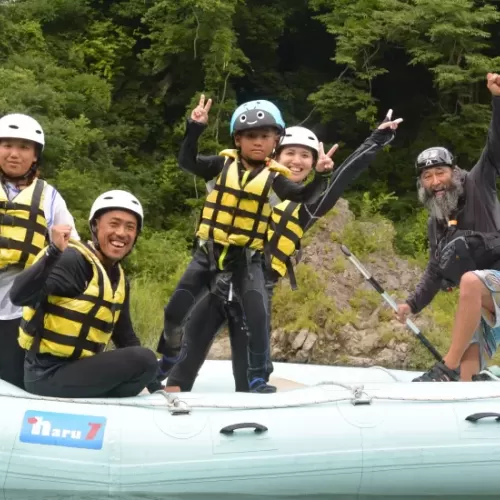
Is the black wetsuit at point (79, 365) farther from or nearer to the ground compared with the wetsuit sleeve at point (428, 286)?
nearer to the ground

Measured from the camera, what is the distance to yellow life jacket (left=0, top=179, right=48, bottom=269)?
4.21 metres

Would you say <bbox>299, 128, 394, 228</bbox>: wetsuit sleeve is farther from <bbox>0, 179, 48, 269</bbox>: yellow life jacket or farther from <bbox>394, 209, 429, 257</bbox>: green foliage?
<bbox>394, 209, 429, 257</bbox>: green foliage

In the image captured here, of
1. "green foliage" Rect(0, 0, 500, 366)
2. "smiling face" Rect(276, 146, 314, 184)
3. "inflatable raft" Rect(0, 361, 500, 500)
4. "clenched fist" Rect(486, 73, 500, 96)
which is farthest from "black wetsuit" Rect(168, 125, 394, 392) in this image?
"green foliage" Rect(0, 0, 500, 366)

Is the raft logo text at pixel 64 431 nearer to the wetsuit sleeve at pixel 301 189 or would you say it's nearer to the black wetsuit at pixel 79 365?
the black wetsuit at pixel 79 365

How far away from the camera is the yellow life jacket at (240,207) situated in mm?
4316

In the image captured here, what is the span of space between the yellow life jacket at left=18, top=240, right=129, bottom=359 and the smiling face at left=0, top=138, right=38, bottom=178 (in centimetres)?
66

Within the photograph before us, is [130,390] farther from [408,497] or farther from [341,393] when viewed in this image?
[408,497]

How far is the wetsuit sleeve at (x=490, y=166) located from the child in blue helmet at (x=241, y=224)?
1.06 m

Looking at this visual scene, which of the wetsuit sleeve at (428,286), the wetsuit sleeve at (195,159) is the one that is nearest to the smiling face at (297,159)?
the wetsuit sleeve at (195,159)

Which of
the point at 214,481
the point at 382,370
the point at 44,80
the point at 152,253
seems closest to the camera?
the point at 214,481

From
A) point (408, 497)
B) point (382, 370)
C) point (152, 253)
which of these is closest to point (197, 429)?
point (408, 497)

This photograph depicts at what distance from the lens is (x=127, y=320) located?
4.18m

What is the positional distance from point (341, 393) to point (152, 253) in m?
7.05

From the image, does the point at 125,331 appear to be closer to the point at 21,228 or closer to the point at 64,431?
the point at 64,431
